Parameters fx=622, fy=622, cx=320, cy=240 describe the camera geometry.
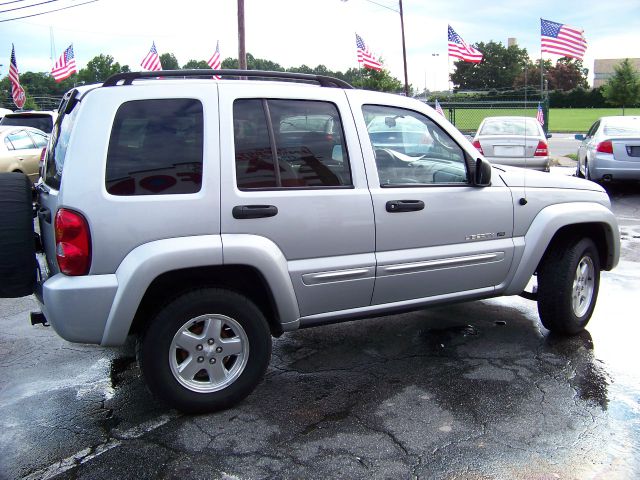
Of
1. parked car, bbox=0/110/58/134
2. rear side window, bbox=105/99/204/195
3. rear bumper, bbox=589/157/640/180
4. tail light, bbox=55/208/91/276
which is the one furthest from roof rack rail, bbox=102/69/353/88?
parked car, bbox=0/110/58/134

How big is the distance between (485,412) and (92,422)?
2296 mm

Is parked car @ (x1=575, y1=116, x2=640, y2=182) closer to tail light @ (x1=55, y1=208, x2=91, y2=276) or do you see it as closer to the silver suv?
the silver suv

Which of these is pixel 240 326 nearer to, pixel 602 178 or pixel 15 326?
pixel 15 326

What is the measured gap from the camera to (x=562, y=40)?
18578 mm

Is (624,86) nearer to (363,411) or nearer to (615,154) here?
(615,154)

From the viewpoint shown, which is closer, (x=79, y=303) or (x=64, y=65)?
(x=79, y=303)

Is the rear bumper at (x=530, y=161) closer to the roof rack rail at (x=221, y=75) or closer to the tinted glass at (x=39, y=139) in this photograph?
the roof rack rail at (x=221, y=75)

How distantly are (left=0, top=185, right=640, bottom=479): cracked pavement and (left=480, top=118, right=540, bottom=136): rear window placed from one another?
8710 mm

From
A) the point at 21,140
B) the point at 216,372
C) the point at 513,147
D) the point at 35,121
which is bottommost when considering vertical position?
the point at 216,372

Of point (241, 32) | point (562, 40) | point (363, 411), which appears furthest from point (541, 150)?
point (363, 411)

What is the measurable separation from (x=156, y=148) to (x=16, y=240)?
97cm

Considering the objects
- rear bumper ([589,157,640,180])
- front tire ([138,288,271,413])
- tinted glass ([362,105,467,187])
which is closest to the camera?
front tire ([138,288,271,413])

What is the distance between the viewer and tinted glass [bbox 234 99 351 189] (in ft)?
12.0

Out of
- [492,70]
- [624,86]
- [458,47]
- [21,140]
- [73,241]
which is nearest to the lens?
[73,241]
